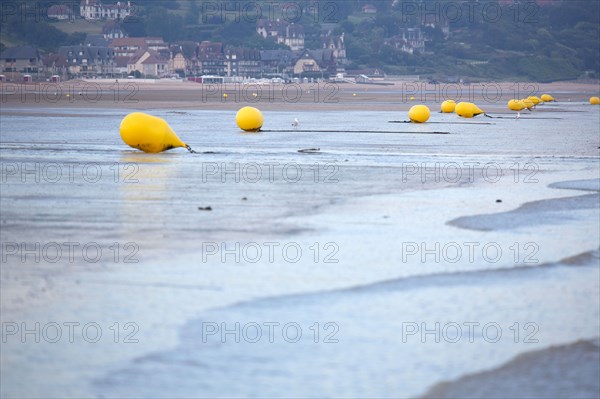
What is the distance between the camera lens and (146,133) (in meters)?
25.2

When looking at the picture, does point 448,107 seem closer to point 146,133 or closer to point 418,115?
point 418,115

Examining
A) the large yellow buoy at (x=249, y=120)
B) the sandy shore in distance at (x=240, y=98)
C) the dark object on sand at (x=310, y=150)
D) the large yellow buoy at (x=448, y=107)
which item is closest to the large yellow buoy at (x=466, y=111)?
the large yellow buoy at (x=448, y=107)

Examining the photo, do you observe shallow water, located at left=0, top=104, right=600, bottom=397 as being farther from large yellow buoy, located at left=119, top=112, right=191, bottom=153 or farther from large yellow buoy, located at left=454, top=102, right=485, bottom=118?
large yellow buoy, located at left=454, top=102, right=485, bottom=118

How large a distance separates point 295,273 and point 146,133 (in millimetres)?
14581

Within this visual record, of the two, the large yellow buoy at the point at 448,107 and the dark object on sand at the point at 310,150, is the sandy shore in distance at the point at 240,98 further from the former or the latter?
the dark object on sand at the point at 310,150

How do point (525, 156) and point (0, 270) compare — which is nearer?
point (0, 270)

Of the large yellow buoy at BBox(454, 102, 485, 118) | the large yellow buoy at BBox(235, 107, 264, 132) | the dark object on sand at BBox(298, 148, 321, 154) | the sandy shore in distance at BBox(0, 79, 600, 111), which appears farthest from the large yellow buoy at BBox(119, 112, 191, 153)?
the sandy shore in distance at BBox(0, 79, 600, 111)

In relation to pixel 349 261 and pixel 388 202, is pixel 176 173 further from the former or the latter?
pixel 349 261

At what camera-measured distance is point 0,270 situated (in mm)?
10953

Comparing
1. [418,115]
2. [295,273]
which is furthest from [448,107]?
[295,273]

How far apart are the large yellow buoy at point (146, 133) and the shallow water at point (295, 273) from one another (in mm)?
2003

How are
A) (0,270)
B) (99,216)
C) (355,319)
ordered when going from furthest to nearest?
1. (99,216)
2. (0,270)
3. (355,319)

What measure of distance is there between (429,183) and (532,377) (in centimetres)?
1205

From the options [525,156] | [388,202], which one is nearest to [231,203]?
[388,202]
